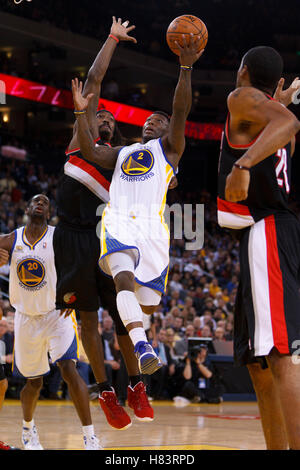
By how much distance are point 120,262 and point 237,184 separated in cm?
156

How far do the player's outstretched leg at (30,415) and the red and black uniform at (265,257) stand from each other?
11.4 ft

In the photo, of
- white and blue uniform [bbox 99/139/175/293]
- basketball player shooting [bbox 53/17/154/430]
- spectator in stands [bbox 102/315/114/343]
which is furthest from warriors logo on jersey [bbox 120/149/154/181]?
spectator in stands [bbox 102/315/114/343]

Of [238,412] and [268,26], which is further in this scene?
[268,26]

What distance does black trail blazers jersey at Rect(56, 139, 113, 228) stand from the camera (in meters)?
5.45

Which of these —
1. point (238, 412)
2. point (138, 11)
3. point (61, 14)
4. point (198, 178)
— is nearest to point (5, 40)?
point (61, 14)

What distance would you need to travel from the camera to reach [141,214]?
4906 mm

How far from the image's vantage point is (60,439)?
276 inches

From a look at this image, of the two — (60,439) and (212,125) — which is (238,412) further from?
(212,125)

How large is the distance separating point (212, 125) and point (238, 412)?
18.8 m

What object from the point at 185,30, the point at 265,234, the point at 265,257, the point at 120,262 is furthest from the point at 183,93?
the point at 265,257

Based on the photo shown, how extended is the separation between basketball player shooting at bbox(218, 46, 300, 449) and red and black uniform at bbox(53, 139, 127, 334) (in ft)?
5.93

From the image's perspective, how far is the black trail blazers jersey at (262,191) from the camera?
11.8ft

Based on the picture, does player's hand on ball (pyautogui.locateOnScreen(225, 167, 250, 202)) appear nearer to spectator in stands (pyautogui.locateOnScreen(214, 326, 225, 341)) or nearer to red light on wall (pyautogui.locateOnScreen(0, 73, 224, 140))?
spectator in stands (pyautogui.locateOnScreen(214, 326, 225, 341))

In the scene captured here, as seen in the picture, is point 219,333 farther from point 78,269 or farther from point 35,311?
point 78,269
